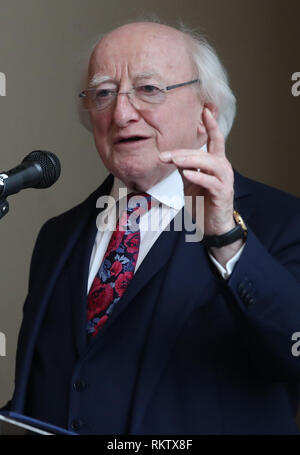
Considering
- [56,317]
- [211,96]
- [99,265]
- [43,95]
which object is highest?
[43,95]

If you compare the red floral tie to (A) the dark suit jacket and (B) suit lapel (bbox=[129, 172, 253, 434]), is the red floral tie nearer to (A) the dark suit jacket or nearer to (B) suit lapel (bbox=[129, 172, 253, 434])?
(A) the dark suit jacket

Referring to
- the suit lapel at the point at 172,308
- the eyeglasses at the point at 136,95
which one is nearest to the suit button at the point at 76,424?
the suit lapel at the point at 172,308

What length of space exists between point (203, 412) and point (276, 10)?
7.20ft

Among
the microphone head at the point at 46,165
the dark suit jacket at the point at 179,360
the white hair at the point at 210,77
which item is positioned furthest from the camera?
the white hair at the point at 210,77

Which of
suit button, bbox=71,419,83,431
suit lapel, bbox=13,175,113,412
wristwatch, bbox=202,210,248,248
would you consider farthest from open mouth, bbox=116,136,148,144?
suit button, bbox=71,419,83,431

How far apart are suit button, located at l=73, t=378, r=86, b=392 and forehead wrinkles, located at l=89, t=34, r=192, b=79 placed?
2.32 ft

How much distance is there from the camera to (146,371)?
145cm

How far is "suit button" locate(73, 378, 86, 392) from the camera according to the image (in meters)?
1.50

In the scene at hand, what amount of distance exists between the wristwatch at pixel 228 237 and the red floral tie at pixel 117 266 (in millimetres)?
415

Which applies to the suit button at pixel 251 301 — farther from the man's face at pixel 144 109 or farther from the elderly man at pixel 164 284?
the man's face at pixel 144 109

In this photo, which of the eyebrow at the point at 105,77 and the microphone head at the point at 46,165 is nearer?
the microphone head at the point at 46,165

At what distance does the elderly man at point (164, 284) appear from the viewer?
4.10ft
